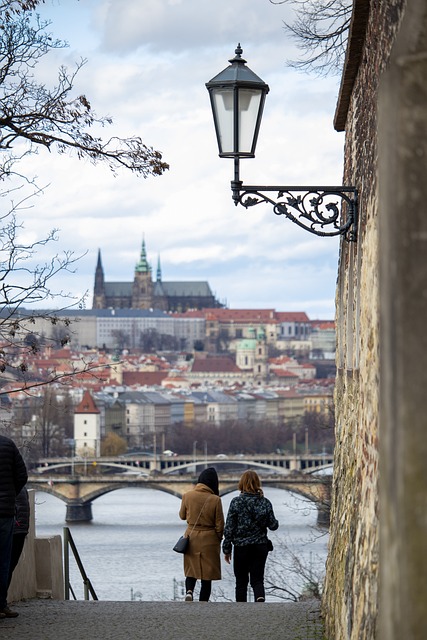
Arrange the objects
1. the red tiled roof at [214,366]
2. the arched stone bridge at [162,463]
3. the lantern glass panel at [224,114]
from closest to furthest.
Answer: the lantern glass panel at [224,114]
the arched stone bridge at [162,463]
the red tiled roof at [214,366]

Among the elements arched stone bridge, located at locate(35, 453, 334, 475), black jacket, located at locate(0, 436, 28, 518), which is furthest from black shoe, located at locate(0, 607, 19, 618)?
arched stone bridge, located at locate(35, 453, 334, 475)

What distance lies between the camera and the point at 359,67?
393 cm

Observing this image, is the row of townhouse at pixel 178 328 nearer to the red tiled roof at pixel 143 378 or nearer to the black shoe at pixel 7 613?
the red tiled roof at pixel 143 378

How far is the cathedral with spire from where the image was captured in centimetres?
14412

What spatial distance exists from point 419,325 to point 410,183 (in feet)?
0.48

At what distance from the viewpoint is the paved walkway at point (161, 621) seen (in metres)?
4.28

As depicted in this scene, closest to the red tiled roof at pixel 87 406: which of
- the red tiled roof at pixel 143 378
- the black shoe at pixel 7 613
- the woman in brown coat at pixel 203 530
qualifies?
the red tiled roof at pixel 143 378

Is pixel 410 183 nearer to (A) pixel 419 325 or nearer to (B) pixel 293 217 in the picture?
(A) pixel 419 325

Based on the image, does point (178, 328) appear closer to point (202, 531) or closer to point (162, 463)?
point (162, 463)

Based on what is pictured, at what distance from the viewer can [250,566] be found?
549 cm

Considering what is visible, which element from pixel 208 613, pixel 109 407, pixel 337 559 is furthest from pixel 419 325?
pixel 109 407

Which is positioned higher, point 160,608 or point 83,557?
point 160,608

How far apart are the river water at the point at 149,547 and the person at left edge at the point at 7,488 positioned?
436 inches

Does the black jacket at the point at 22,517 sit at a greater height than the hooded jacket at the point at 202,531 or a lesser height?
greater
